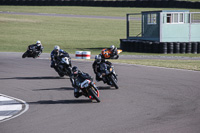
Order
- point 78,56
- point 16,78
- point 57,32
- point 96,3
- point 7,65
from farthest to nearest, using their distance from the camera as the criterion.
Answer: point 96,3, point 57,32, point 78,56, point 7,65, point 16,78

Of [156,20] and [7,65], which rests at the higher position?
[156,20]

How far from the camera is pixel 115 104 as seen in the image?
39.1 ft

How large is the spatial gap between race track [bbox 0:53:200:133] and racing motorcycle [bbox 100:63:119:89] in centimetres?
28

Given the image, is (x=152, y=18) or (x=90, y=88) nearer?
(x=90, y=88)

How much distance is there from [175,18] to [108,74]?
20.6 meters

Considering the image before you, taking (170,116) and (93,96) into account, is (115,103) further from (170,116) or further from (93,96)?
(170,116)

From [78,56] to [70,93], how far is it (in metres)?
14.7

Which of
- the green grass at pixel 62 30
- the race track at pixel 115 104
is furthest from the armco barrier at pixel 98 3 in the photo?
the race track at pixel 115 104

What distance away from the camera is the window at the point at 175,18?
34.0 m

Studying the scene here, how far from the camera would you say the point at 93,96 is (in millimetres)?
12109

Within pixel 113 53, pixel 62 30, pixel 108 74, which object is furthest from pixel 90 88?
pixel 62 30

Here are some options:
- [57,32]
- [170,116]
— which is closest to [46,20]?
[57,32]

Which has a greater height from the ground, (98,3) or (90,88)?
(98,3)

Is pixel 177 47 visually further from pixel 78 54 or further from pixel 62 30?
pixel 62 30
